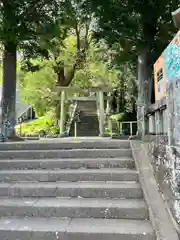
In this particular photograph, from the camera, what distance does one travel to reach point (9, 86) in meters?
8.26

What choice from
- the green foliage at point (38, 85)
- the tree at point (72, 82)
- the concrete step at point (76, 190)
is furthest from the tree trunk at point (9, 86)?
the green foliage at point (38, 85)

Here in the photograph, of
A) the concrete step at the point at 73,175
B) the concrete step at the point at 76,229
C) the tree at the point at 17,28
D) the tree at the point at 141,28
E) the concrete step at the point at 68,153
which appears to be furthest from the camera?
the tree at the point at 141,28

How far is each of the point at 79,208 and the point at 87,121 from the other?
15.7m

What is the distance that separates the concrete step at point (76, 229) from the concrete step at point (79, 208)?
9 cm

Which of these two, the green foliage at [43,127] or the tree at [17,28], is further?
the green foliage at [43,127]

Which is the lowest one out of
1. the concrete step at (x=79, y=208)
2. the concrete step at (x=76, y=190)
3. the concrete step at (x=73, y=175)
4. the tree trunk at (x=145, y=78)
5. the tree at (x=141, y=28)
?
the concrete step at (x=79, y=208)

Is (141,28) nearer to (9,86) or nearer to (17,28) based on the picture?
(17,28)

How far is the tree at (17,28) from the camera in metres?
7.25

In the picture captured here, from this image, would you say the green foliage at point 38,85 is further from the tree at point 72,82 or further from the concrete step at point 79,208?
the concrete step at point 79,208

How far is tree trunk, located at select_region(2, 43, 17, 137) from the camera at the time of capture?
809 cm

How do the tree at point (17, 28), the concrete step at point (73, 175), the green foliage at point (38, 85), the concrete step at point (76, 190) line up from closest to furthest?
1. the concrete step at point (76, 190)
2. the concrete step at point (73, 175)
3. the tree at point (17, 28)
4. the green foliage at point (38, 85)

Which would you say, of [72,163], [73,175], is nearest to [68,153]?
[72,163]

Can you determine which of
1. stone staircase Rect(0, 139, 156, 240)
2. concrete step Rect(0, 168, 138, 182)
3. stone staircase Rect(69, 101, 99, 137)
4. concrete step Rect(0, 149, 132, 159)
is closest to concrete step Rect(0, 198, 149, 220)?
stone staircase Rect(0, 139, 156, 240)

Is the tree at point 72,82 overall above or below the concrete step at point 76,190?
above
